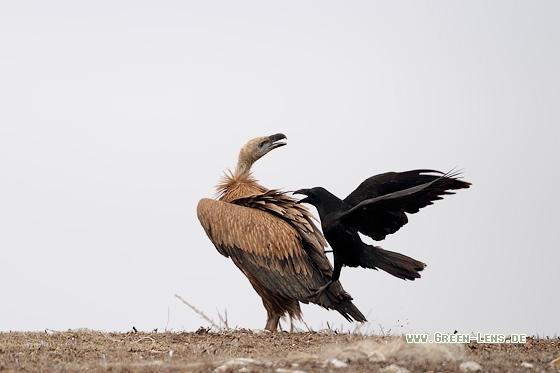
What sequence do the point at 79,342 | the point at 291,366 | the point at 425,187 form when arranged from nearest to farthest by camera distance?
the point at 291,366
the point at 425,187
the point at 79,342

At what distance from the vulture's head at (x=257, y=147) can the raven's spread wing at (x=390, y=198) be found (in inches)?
109

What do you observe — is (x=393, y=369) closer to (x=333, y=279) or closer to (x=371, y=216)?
(x=371, y=216)

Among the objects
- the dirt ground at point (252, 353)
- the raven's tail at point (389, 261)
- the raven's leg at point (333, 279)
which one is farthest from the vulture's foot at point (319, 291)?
the raven's tail at point (389, 261)

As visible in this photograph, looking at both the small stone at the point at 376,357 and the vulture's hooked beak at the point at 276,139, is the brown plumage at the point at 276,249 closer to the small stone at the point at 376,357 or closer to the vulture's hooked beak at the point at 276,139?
the vulture's hooked beak at the point at 276,139

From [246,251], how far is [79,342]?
8.92ft

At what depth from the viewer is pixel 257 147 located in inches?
473

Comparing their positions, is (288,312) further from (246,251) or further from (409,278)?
(409,278)

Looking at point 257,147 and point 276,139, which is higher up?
point 276,139

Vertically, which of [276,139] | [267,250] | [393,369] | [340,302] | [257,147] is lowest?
[393,369]

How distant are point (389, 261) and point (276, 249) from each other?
1816 millimetres

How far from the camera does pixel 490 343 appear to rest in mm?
9102

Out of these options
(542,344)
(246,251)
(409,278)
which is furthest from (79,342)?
(542,344)

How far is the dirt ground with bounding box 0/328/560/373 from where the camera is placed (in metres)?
6.78

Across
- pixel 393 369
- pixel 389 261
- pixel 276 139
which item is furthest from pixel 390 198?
pixel 276 139
